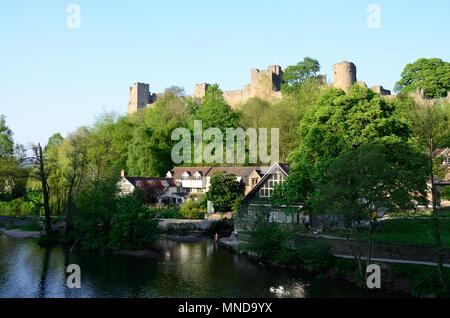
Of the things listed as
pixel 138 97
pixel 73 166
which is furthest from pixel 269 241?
pixel 138 97

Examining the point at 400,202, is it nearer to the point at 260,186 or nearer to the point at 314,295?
the point at 314,295

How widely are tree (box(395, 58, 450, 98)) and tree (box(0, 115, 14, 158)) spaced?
64488 millimetres

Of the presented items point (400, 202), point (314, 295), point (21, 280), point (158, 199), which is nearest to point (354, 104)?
point (400, 202)

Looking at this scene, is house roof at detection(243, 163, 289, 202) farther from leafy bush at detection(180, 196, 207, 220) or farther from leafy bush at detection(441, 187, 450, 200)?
leafy bush at detection(441, 187, 450, 200)

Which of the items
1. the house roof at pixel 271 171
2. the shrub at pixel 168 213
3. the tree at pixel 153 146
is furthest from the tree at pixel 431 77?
the shrub at pixel 168 213

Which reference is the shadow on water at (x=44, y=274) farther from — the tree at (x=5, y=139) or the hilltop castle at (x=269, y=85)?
the hilltop castle at (x=269, y=85)

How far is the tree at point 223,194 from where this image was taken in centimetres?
5572

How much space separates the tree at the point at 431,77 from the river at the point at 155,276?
5657 cm

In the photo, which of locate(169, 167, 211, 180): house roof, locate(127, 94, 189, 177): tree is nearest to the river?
locate(169, 167, 211, 180): house roof

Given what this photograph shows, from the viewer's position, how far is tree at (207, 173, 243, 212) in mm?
55719

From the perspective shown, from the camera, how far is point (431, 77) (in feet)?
268

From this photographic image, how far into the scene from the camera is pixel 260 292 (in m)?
27.0

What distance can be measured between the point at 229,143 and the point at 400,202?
146 feet
